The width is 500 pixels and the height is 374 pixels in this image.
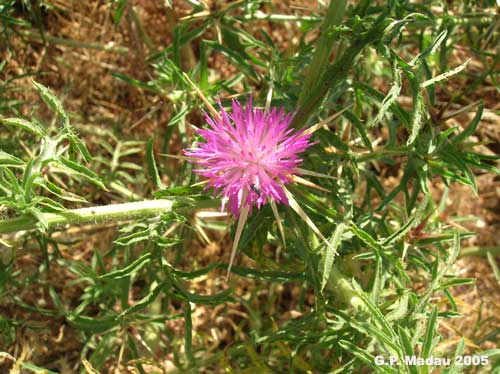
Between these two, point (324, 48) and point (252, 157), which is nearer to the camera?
point (252, 157)

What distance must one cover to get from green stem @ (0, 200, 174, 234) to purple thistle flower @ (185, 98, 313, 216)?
315 mm

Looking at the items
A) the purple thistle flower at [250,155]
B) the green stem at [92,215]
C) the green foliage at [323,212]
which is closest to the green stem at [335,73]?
the green foliage at [323,212]

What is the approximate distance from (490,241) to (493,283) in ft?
0.83

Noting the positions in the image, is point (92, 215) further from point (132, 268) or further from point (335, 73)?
point (335, 73)

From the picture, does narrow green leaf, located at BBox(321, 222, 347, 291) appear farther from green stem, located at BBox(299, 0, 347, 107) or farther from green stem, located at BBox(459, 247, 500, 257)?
green stem, located at BBox(459, 247, 500, 257)

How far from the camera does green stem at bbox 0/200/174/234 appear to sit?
161 centimetres

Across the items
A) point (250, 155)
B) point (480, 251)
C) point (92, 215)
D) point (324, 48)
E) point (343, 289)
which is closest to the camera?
point (250, 155)

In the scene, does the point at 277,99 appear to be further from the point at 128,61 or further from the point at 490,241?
the point at 490,241

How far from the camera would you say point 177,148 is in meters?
3.22

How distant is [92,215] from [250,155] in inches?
21.1

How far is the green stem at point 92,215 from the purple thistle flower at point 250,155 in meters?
0.32

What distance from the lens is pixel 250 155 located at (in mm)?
1496

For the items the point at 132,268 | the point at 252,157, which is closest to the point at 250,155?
the point at 252,157

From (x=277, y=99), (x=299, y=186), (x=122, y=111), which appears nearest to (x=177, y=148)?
(x=122, y=111)
